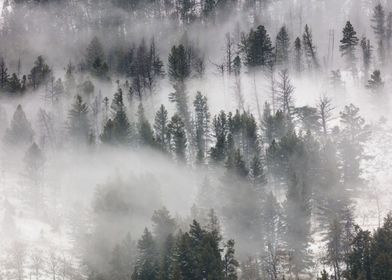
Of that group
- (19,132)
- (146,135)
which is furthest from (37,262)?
(19,132)

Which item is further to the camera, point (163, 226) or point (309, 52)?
point (309, 52)

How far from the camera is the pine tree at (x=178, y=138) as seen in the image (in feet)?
266

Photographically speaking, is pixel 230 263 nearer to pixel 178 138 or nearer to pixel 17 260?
pixel 17 260

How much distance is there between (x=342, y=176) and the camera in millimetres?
69250

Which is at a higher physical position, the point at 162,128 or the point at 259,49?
the point at 259,49

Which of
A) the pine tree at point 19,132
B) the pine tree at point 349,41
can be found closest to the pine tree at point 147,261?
the pine tree at point 19,132

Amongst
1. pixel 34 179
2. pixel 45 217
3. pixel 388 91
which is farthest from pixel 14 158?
pixel 388 91

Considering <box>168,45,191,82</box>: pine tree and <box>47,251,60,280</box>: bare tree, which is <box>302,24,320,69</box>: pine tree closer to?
<box>168,45,191,82</box>: pine tree

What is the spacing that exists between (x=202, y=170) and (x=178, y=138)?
7.29m

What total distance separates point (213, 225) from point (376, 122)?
3826 cm

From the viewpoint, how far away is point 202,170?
7762 cm

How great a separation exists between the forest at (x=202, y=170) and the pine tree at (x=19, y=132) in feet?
0.57

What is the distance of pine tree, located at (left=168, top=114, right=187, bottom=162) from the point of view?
80938 millimetres

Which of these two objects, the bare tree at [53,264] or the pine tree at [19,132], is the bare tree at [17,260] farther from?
the pine tree at [19,132]
